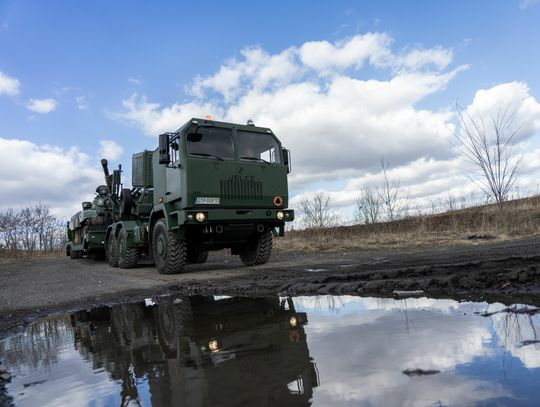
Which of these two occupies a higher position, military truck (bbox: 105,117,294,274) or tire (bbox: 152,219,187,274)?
military truck (bbox: 105,117,294,274)

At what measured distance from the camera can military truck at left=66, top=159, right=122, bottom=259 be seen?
47.4ft

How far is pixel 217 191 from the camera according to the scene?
880 cm

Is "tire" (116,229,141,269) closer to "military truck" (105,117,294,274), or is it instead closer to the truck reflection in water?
"military truck" (105,117,294,274)

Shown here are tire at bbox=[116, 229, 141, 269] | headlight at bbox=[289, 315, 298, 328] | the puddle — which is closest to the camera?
the puddle

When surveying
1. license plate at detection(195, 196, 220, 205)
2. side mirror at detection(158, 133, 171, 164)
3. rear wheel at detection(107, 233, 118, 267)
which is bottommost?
rear wheel at detection(107, 233, 118, 267)

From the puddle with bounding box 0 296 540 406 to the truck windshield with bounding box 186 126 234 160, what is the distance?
5326 millimetres

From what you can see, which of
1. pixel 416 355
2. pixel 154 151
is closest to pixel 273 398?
pixel 416 355

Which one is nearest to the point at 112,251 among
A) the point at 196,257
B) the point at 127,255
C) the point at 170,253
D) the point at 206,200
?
the point at 127,255

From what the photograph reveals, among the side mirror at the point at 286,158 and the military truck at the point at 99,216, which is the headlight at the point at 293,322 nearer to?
the side mirror at the point at 286,158

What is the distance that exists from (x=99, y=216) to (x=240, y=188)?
30.7ft

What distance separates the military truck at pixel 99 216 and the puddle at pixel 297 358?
36.3ft

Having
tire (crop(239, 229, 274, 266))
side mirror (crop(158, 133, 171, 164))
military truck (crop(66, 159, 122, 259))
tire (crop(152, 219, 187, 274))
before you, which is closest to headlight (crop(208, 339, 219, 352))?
tire (crop(152, 219, 187, 274))

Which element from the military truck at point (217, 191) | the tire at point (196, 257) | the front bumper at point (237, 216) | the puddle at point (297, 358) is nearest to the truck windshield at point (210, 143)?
the military truck at point (217, 191)

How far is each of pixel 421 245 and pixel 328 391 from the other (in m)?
11.1
